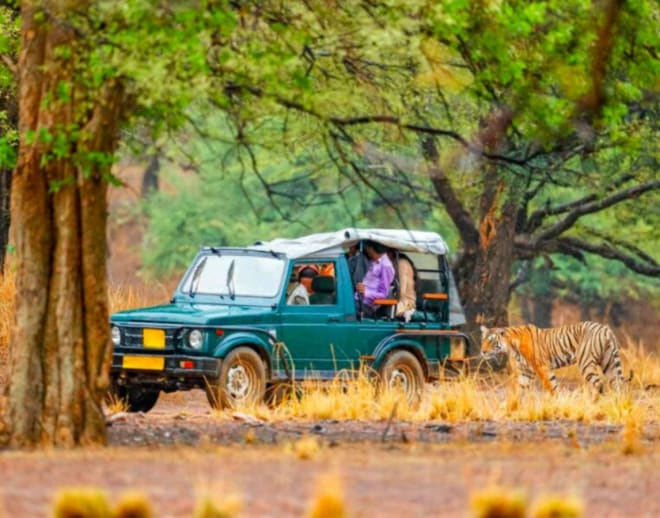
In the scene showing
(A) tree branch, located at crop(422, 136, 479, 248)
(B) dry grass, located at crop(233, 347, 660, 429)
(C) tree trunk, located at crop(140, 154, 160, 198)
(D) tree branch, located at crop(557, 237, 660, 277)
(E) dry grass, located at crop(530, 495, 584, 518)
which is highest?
(C) tree trunk, located at crop(140, 154, 160, 198)

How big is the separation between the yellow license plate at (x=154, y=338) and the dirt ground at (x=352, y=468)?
84.8 inches

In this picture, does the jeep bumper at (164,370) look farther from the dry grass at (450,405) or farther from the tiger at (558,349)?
the tiger at (558,349)

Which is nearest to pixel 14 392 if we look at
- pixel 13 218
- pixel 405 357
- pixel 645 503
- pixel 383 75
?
pixel 13 218

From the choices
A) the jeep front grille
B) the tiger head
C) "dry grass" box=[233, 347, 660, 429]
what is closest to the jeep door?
"dry grass" box=[233, 347, 660, 429]

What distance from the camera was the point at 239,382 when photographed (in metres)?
19.7

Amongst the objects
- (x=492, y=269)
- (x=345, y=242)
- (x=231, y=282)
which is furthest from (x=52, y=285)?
(x=492, y=269)

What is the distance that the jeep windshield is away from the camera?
20766mm

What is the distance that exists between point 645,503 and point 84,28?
5494 mm

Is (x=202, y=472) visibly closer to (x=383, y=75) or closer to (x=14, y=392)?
(x=14, y=392)

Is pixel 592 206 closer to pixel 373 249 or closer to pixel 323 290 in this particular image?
pixel 373 249

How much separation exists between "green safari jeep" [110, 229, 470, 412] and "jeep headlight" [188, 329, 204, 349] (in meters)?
0.01

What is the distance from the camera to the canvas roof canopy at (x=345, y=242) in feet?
69.4

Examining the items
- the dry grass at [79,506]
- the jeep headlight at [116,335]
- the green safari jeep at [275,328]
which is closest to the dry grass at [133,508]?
the dry grass at [79,506]

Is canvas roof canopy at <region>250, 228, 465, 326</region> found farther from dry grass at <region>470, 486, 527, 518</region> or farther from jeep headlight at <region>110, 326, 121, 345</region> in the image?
dry grass at <region>470, 486, 527, 518</region>
